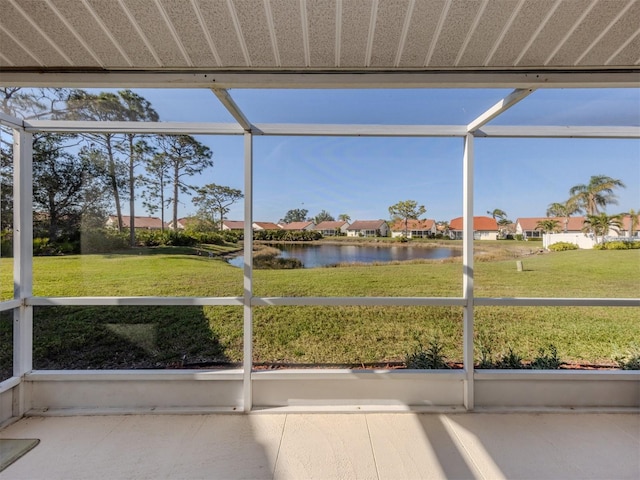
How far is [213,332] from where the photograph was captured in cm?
266

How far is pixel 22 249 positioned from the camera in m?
2.42

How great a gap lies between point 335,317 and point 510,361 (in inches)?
63.1

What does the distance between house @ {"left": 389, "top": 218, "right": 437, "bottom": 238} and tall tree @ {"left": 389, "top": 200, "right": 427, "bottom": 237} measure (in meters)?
0.02

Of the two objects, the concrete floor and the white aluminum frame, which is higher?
the white aluminum frame

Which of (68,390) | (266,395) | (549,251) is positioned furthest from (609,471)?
(68,390)

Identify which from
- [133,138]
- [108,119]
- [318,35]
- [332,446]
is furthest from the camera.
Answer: [133,138]

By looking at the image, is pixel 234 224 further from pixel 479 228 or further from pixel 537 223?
pixel 537 223

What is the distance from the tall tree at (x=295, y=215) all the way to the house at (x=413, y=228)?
2.71 feet

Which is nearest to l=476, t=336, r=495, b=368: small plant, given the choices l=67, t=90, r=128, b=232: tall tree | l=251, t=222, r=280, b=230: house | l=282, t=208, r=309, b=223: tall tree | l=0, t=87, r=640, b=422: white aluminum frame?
l=0, t=87, r=640, b=422: white aluminum frame

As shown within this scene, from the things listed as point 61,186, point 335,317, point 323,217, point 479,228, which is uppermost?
point 61,186

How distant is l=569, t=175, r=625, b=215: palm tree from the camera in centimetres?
264

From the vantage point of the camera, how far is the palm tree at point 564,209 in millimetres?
2678

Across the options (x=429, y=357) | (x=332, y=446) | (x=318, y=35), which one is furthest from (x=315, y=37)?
(x=429, y=357)

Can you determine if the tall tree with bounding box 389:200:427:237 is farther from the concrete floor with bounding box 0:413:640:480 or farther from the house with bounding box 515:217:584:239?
the concrete floor with bounding box 0:413:640:480
